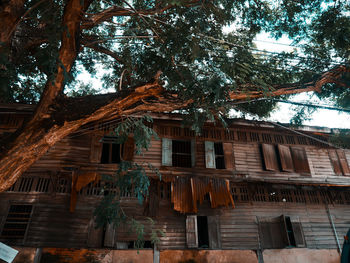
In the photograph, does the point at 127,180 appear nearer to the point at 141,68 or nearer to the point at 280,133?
the point at 141,68

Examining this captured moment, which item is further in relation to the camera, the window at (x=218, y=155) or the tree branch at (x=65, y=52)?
the window at (x=218, y=155)

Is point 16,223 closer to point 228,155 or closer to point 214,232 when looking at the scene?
point 214,232

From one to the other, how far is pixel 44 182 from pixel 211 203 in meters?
→ 6.85

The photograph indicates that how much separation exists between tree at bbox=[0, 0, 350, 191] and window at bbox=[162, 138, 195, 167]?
3402 millimetres

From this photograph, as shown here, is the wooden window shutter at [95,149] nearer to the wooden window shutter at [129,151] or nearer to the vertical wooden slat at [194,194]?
the wooden window shutter at [129,151]

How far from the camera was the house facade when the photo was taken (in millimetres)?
9008

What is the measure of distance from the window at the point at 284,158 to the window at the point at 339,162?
1684mm

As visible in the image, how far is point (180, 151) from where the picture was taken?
39.1ft

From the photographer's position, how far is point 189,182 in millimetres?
10383

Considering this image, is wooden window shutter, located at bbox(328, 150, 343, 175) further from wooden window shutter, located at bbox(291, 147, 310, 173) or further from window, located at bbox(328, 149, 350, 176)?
wooden window shutter, located at bbox(291, 147, 310, 173)

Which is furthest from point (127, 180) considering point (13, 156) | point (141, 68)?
point (141, 68)

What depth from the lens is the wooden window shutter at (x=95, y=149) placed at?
10.4m

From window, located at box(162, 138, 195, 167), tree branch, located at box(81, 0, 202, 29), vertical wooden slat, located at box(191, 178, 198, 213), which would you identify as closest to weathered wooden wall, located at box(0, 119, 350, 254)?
window, located at box(162, 138, 195, 167)

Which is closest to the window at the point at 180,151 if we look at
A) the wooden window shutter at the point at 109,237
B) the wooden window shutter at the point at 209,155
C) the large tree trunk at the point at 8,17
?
the wooden window shutter at the point at 209,155
